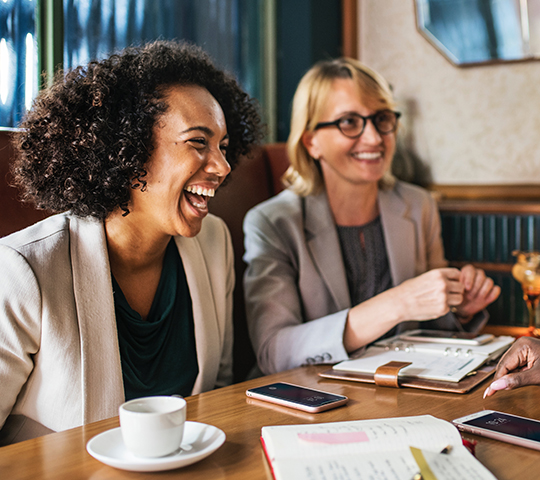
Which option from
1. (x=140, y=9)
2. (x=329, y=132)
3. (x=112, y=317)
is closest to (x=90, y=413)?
(x=112, y=317)

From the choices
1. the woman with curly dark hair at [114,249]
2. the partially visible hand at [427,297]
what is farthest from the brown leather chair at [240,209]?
the partially visible hand at [427,297]

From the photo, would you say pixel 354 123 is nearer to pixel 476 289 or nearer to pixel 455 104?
pixel 476 289

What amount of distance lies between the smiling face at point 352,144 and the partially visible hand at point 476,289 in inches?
17.7

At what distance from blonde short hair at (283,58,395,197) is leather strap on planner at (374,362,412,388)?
0.89 metres

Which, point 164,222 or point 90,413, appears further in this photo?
point 164,222

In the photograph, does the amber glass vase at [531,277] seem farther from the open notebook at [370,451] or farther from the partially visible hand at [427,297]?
the open notebook at [370,451]

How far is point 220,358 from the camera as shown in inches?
60.5

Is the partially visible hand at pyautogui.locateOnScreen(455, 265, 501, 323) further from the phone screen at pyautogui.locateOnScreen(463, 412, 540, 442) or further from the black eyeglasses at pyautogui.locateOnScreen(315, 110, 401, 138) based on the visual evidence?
the phone screen at pyautogui.locateOnScreen(463, 412, 540, 442)

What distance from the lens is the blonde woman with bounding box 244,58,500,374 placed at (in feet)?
5.37

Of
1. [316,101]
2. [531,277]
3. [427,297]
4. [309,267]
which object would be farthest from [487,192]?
[427,297]

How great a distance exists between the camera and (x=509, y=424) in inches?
35.4

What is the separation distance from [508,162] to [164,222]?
93.0 inches

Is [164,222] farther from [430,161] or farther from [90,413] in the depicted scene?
[430,161]

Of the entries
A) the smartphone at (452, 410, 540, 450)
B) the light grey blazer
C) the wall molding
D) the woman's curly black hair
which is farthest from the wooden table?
the wall molding
